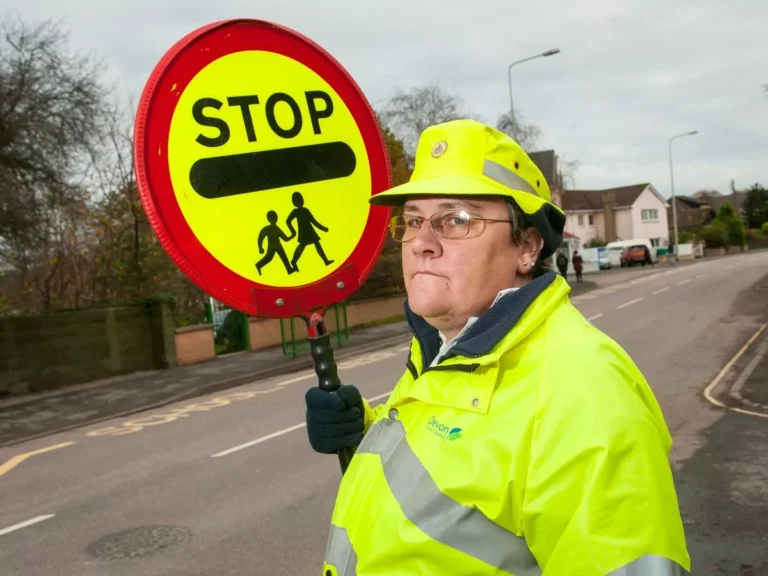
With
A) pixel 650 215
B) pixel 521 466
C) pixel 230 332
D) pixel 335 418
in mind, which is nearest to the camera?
pixel 521 466

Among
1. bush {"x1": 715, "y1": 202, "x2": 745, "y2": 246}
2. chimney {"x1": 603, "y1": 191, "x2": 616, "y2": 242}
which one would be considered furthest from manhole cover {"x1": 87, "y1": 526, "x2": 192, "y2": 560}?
bush {"x1": 715, "y1": 202, "x2": 745, "y2": 246}

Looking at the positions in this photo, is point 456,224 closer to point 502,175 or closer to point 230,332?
point 502,175

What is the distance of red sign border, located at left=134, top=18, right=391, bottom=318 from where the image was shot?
60.3 inches

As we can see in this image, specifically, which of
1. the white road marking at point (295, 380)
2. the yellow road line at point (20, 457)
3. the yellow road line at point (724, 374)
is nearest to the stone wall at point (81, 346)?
the white road marking at point (295, 380)

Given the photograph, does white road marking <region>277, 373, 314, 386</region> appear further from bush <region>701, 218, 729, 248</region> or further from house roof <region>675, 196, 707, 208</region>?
house roof <region>675, 196, 707, 208</region>

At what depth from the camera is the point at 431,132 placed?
67.6 inches

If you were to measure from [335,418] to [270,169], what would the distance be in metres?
0.68

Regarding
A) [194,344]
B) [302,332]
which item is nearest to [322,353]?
[194,344]

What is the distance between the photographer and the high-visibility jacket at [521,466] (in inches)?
47.4

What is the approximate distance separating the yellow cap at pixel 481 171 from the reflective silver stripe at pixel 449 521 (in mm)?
578

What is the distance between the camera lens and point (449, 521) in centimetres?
136

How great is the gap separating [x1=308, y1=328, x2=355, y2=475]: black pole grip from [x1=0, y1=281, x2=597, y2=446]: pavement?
10101 mm

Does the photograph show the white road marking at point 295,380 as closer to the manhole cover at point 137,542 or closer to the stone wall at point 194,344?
the stone wall at point 194,344

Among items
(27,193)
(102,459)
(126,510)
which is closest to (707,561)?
(126,510)
